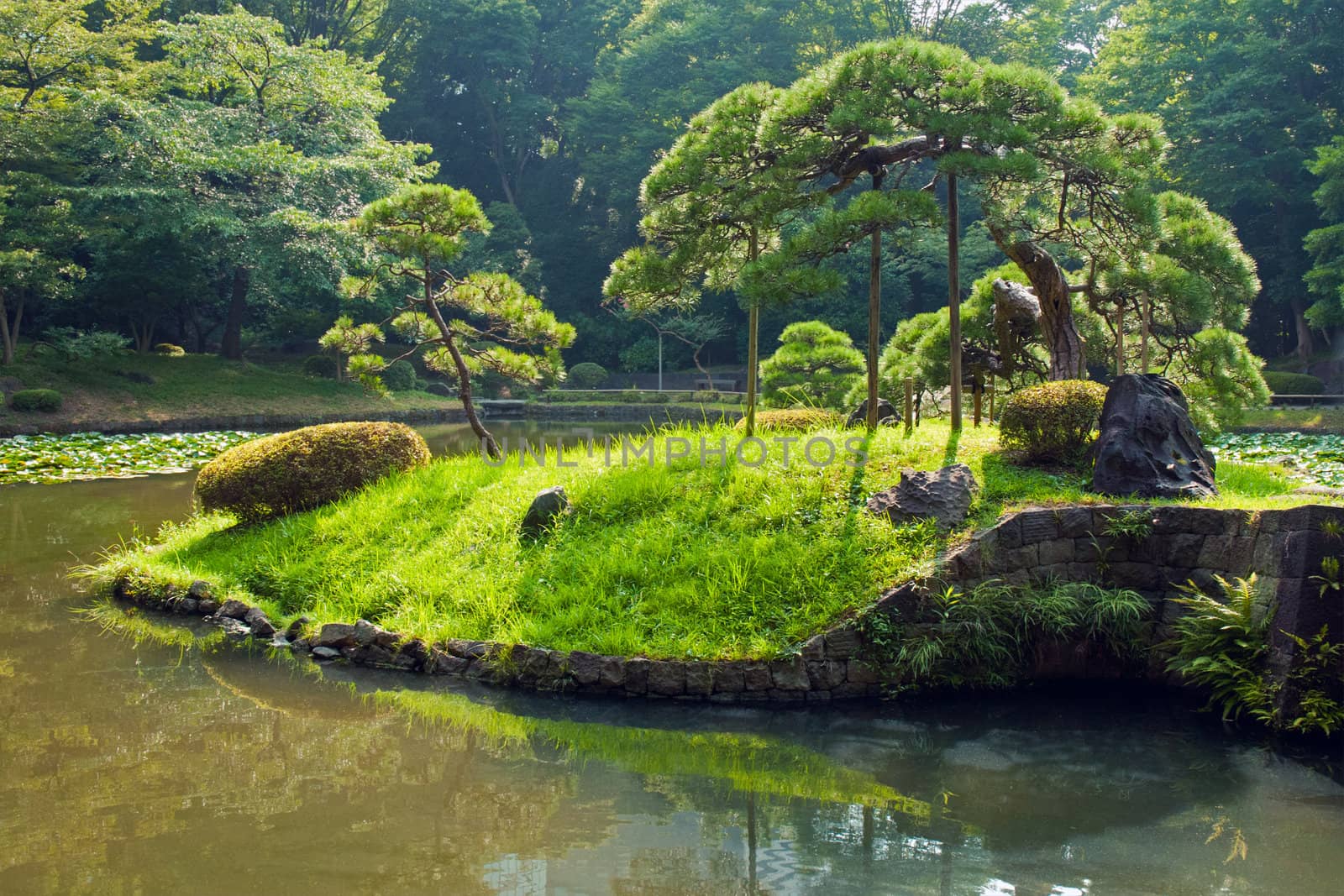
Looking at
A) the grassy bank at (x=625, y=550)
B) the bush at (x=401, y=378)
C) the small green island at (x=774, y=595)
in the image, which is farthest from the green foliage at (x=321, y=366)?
the grassy bank at (x=625, y=550)

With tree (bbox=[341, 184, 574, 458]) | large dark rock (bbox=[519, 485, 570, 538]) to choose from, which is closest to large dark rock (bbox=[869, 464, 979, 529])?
large dark rock (bbox=[519, 485, 570, 538])

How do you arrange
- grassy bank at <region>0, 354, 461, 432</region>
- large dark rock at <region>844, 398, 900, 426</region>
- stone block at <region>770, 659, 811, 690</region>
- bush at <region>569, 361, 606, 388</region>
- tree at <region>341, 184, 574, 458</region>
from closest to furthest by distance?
1. stone block at <region>770, 659, 811, 690</region>
2. large dark rock at <region>844, 398, 900, 426</region>
3. tree at <region>341, 184, 574, 458</region>
4. grassy bank at <region>0, 354, 461, 432</region>
5. bush at <region>569, 361, 606, 388</region>

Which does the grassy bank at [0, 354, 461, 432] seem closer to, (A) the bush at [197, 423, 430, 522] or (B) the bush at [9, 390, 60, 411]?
(B) the bush at [9, 390, 60, 411]

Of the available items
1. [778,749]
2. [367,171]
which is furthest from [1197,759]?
[367,171]

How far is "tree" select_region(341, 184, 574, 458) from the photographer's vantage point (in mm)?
9133

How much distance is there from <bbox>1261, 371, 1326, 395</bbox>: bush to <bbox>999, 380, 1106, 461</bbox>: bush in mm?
17260

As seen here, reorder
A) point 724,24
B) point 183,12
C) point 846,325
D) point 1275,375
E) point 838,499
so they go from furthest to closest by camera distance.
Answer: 1. point 724,24
2. point 846,325
3. point 183,12
4. point 1275,375
5. point 838,499

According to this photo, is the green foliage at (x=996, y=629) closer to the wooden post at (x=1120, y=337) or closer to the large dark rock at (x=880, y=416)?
the large dark rock at (x=880, y=416)

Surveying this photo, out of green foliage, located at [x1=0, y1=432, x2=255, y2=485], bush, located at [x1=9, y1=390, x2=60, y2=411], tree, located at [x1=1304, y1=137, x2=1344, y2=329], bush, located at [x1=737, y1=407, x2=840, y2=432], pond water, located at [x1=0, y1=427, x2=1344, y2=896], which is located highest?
tree, located at [x1=1304, y1=137, x2=1344, y2=329]

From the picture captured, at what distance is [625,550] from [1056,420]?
11.0 ft

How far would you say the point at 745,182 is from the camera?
314 inches

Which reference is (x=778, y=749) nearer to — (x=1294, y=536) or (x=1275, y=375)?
(x=1294, y=536)

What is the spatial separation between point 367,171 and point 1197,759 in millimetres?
22807

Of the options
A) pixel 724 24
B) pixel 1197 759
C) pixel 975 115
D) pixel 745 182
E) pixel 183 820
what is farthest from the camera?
pixel 724 24
